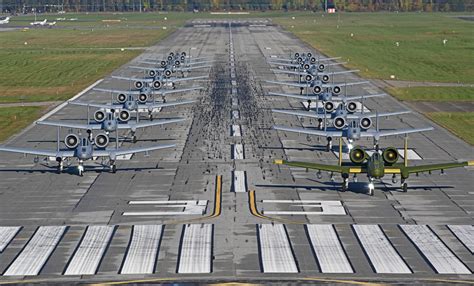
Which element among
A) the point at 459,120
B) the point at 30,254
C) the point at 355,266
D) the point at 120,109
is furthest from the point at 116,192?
the point at 459,120

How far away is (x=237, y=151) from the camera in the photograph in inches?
3374

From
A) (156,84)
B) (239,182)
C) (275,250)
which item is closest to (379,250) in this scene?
(275,250)

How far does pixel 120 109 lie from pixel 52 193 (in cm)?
3285

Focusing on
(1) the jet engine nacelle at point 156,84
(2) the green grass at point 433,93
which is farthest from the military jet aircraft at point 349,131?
(2) the green grass at point 433,93

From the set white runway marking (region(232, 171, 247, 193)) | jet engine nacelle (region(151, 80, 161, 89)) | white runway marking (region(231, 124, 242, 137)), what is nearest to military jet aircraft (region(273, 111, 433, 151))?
white runway marking (region(232, 171, 247, 193))

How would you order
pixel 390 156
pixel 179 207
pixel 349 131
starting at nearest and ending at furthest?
1. pixel 179 207
2. pixel 390 156
3. pixel 349 131

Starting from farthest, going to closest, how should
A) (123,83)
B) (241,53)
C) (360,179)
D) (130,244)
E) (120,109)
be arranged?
1. (241,53)
2. (123,83)
3. (120,109)
4. (360,179)
5. (130,244)

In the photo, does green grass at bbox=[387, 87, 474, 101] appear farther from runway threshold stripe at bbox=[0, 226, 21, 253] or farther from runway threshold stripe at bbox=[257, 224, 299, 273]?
runway threshold stripe at bbox=[0, 226, 21, 253]

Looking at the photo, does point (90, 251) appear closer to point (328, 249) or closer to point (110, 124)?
point (328, 249)

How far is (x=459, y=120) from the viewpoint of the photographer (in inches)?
4134

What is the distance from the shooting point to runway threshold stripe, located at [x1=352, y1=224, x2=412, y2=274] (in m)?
50.1

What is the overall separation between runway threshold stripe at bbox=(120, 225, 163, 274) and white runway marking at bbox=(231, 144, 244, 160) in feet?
80.4

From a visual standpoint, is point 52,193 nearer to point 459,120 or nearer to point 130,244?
point 130,244

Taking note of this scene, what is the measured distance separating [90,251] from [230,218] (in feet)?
35.6
